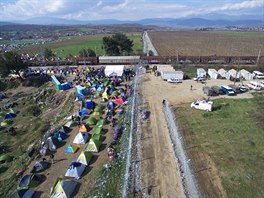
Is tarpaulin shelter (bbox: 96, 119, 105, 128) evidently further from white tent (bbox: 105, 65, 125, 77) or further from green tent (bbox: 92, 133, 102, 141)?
white tent (bbox: 105, 65, 125, 77)

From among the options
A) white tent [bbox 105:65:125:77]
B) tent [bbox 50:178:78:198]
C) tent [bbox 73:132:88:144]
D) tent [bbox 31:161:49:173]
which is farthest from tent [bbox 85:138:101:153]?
white tent [bbox 105:65:125:77]

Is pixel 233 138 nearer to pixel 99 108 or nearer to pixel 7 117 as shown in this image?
pixel 99 108

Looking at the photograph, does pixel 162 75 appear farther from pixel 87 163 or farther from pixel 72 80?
pixel 87 163

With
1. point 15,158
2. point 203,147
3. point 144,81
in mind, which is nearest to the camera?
point 203,147

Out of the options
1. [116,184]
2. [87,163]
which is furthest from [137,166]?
[87,163]

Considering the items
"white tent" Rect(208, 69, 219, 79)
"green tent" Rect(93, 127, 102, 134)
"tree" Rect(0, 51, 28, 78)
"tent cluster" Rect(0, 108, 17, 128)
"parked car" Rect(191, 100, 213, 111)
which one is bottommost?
"tent cluster" Rect(0, 108, 17, 128)

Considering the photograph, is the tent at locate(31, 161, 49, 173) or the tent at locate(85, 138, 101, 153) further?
the tent at locate(85, 138, 101, 153)
